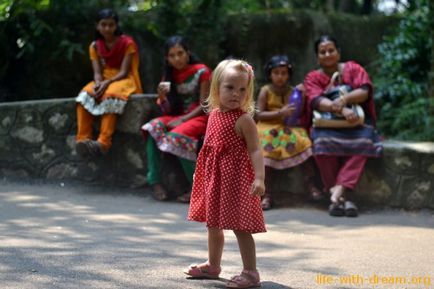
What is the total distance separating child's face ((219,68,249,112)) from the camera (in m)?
3.40

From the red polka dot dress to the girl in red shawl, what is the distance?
8.24 ft

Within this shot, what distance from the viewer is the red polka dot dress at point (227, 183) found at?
3.38 meters

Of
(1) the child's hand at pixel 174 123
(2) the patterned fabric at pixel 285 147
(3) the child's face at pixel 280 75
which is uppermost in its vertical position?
(3) the child's face at pixel 280 75

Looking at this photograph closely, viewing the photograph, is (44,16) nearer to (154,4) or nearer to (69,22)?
(69,22)

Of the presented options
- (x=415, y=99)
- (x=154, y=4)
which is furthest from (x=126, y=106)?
(x=415, y=99)

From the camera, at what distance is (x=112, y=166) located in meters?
6.23

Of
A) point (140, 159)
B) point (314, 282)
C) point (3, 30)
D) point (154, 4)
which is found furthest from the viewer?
point (154, 4)

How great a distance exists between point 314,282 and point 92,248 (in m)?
1.23

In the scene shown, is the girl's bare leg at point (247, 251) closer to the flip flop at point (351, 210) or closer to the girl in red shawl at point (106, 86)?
the flip flop at point (351, 210)

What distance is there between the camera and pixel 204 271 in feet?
11.4

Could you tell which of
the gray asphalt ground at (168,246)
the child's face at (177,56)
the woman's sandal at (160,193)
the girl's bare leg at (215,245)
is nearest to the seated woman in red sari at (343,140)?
the gray asphalt ground at (168,246)

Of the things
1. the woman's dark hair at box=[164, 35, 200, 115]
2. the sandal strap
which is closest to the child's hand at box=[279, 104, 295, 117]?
the woman's dark hair at box=[164, 35, 200, 115]

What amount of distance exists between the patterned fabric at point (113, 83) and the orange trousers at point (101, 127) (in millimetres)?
49

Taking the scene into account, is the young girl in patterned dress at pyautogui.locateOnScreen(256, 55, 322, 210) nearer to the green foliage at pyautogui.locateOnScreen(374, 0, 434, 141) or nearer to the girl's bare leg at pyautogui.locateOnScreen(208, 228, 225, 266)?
the green foliage at pyautogui.locateOnScreen(374, 0, 434, 141)
